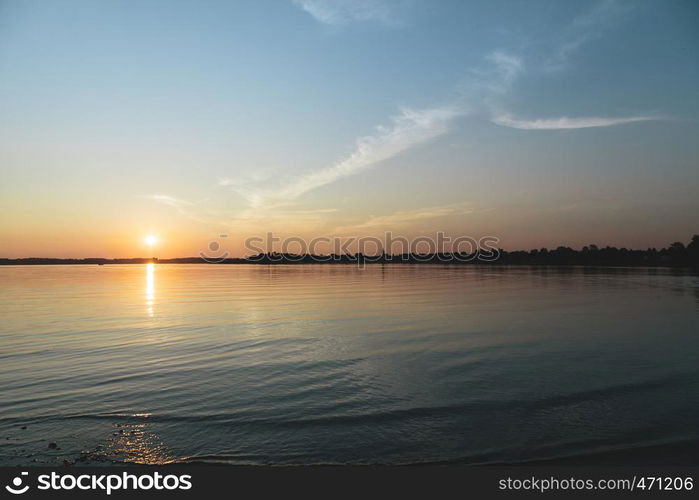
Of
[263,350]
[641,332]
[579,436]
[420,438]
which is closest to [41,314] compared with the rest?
[263,350]

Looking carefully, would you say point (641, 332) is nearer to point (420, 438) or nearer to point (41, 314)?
point (420, 438)

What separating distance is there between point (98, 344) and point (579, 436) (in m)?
21.7

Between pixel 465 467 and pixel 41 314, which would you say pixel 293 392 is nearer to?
pixel 465 467

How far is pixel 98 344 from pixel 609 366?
77.7 feet

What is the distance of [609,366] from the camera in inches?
665

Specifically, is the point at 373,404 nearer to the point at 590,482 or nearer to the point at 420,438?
the point at 420,438

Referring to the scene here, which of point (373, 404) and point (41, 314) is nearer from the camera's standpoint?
point (373, 404)

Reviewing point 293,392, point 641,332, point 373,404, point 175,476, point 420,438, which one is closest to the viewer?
point 175,476

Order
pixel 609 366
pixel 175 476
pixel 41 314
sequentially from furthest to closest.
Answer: pixel 41 314
pixel 609 366
pixel 175 476

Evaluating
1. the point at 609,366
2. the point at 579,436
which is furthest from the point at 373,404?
the point at 609,366

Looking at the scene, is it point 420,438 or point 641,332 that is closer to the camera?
point 420,438

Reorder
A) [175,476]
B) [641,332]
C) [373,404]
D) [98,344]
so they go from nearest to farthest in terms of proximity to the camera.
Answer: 1. [175,476]
2. [373,404]
3. [98,344]
4. [641,332]

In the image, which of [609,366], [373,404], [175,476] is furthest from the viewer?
[609,366]

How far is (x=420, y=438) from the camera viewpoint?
994 cm
